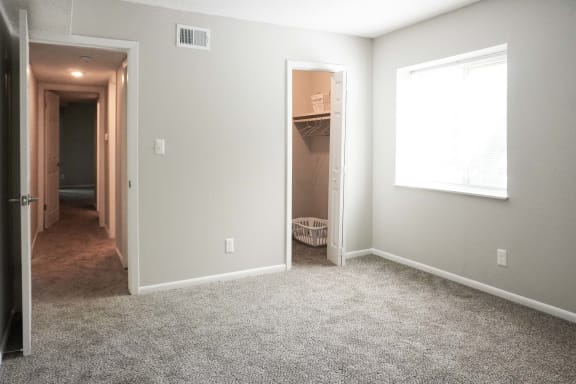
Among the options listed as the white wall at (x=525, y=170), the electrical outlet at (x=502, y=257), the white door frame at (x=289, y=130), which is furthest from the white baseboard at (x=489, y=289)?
the white door frame at (x=289, y=130)

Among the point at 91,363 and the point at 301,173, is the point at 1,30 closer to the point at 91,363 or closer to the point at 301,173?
the point at 91,363

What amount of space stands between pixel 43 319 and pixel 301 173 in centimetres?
365

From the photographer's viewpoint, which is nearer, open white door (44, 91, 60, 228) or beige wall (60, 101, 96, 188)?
open white door (44, 91, 60, 228)

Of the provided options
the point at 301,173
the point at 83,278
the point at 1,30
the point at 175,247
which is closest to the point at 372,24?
the point at 301,173

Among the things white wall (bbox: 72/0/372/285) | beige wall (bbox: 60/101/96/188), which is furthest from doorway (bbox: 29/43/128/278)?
beige wall (bbox: 60/101/96/188)

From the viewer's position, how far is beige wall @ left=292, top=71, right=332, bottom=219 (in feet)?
19.4

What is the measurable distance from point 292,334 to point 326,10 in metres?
2.62

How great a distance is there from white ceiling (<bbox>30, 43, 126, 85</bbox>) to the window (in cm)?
293

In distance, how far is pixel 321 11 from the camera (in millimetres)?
3844

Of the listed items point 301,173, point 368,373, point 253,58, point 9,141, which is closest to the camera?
point 368,373

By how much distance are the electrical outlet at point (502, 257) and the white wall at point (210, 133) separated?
1.90 meters

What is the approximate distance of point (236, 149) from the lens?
13.5ft

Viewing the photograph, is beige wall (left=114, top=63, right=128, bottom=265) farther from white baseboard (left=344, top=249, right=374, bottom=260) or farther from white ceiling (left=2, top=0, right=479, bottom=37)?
white baseboard (left=344, top=249, right=374, bottom=260)

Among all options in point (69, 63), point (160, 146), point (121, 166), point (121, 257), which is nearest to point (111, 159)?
point (121, 166)
